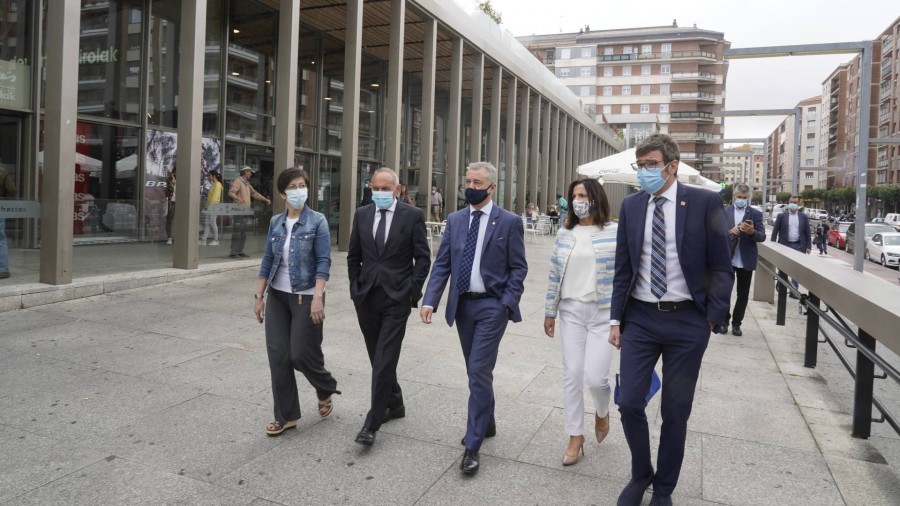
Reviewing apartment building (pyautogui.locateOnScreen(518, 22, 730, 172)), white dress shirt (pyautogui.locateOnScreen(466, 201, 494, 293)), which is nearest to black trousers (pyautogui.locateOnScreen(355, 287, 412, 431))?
white dress shirt (pyautogui.locateOnScreen(466, 201, 494, 293))

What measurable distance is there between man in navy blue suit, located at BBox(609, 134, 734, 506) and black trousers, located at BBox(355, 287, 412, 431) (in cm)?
144

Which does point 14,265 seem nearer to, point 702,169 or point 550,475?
point 550,475

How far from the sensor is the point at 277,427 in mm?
4277

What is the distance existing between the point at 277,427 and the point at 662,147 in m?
2.95

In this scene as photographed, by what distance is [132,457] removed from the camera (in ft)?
12.7

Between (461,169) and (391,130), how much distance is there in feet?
42.7

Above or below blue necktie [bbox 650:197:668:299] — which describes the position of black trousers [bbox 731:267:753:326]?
below

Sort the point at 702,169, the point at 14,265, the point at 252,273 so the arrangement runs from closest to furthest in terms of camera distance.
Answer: the point at 14,265, the point at 252,273, the point at 702,169

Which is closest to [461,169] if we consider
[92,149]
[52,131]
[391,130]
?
[391,130]

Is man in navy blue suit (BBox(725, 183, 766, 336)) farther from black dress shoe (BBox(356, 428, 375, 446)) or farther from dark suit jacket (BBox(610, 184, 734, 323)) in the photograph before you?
black dress shoe (BBox(356, 428, 375, 446))

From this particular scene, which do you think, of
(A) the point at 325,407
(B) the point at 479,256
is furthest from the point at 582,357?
(A) the point at 325,407

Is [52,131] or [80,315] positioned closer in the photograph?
[80,315]

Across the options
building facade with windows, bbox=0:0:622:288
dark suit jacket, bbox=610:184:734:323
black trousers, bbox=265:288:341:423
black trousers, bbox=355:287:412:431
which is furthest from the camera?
building facade with windows, bbox=0:0:622:288

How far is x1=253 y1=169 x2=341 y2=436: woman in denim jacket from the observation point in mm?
4297
